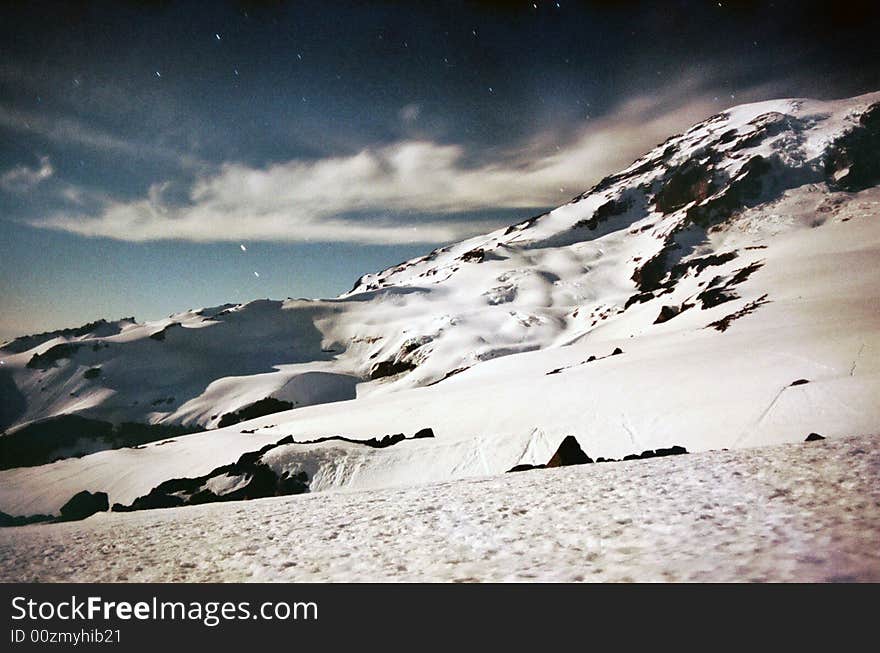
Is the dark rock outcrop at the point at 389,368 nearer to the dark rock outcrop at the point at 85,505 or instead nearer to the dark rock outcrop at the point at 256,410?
the dark rock outcrop at the point at 256,410

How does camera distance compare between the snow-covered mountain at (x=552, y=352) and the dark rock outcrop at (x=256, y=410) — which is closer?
the snow-covered mountain at (x=552, y=352)

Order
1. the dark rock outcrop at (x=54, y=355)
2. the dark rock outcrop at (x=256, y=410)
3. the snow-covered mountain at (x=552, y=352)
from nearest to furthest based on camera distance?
the snow-covered mountain at (x=552, y=352) < the dark rock outcrop at (x=256, y=410) < the dark rock outcrop at (x=54, y=355)

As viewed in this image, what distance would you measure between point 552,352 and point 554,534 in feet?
147

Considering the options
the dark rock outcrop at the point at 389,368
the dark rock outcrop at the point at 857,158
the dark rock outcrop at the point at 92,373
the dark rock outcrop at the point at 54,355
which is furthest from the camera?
the dark rock outcrop at the point at 54,355

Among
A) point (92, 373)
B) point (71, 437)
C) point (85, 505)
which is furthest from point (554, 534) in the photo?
point (92, 373)

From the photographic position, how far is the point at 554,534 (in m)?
5.74

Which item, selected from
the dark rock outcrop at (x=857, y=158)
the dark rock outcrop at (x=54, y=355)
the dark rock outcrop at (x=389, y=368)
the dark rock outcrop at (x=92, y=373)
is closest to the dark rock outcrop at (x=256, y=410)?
the dark rock outcrop at (x=389, y=368)

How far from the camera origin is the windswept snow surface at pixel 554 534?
14.7 feet

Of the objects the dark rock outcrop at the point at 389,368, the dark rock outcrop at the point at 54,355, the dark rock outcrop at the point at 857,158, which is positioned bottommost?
the dark rock outcrop at the point at 389,368

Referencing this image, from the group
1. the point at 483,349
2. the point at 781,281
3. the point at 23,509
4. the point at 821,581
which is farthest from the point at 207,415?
the point at 821,581

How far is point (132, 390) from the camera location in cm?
11312

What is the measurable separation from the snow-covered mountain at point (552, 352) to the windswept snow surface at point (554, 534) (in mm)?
7653

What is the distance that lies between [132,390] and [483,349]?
8886cm
